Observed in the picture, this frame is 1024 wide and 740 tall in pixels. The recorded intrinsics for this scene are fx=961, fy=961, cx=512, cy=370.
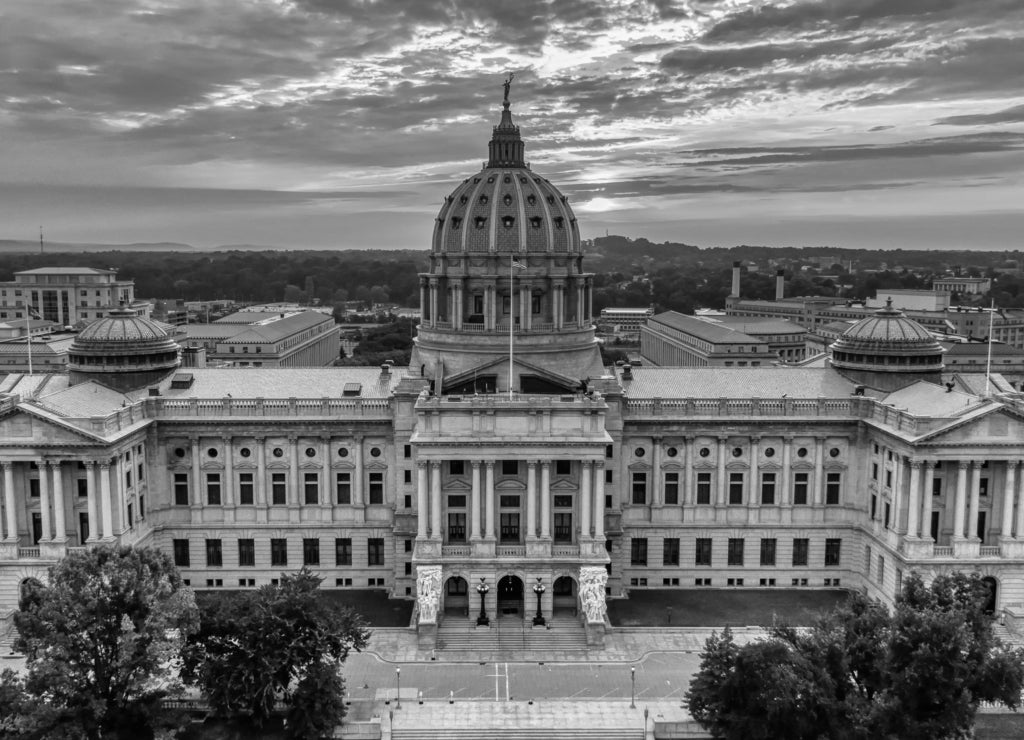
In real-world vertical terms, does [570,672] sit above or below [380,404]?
below

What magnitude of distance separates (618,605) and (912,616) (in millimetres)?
29672

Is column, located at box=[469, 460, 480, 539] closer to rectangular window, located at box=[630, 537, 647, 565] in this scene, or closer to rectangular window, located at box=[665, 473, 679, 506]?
rectangular window, located at box=[630, 537, 647, 565]

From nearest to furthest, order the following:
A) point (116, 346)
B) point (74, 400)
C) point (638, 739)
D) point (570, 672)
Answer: point (638, 739)
point (570, 672)
point (74, 400)
point (116, 346)

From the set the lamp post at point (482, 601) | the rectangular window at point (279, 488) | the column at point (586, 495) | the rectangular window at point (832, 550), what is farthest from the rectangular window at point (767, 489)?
the rectangular window at point (279, 488)

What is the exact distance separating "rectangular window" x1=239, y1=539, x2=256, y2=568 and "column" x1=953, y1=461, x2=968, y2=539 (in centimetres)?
5475

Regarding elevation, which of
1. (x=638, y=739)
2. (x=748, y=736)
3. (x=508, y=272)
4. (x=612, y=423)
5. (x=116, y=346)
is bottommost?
(x=638, y=739)

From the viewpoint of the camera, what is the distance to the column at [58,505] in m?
70.4

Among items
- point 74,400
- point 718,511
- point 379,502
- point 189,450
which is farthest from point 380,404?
point 718,511

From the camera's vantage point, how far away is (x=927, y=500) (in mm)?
71000

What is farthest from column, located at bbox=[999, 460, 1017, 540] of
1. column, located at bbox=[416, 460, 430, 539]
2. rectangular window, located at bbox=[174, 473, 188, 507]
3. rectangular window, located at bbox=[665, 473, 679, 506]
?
rectangular window, located at bbox=[174, 473, 188, 507]

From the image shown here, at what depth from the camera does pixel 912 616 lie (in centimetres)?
4984

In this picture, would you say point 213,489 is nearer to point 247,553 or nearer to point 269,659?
point 247,553

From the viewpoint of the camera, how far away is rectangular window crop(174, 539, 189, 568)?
79062 millimetres

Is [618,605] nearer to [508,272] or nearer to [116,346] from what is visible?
[508,272]
